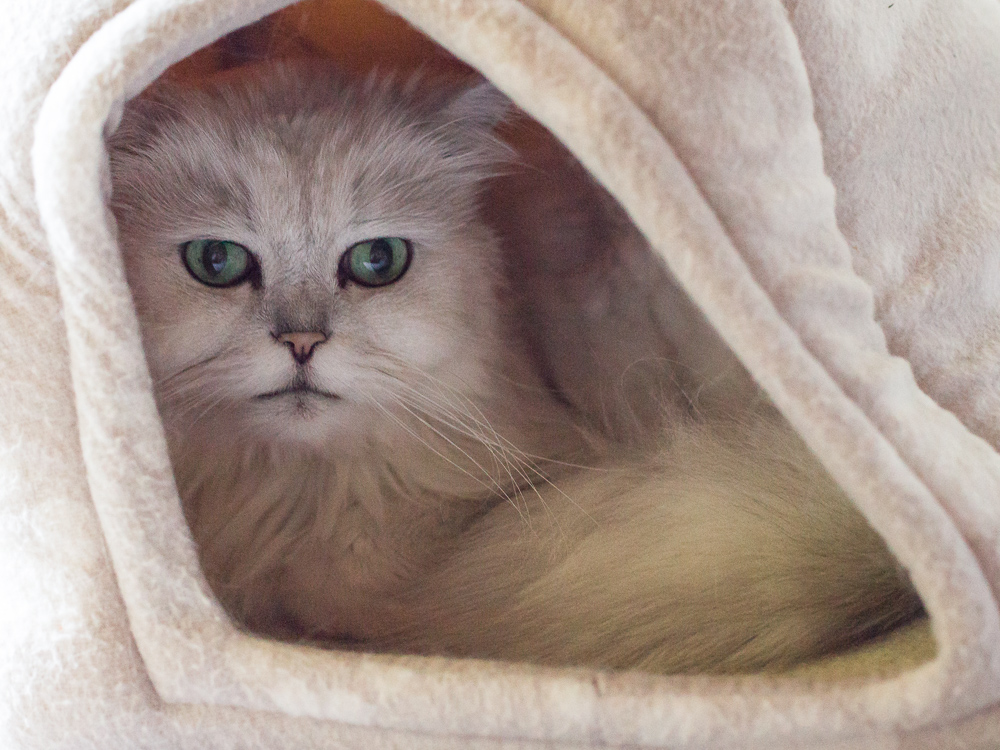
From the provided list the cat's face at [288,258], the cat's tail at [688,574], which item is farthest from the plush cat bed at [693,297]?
the cat's face at [288,258]

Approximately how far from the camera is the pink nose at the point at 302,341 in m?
0.93

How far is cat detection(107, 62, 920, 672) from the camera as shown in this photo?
852mm

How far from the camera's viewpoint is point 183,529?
82cm

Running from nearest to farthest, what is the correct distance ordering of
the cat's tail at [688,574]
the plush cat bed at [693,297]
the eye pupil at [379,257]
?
1. the plush cat bed at [693,297]
2. the cat's tail at [688,574]
3. the eye pupil at [379,257]

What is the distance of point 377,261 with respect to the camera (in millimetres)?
1043

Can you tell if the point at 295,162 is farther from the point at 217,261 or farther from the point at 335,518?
the point at 335,518

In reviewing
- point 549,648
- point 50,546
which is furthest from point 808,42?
point 50,546

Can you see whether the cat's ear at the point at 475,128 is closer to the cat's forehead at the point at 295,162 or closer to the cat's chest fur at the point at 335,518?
the cat's forehead at the point at 295,162

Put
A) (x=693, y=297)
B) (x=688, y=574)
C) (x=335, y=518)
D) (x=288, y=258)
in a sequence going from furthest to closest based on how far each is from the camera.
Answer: (x=335, y=518) < (x=288, y=258) < (x=688, y=574) < (x=693, y=297)

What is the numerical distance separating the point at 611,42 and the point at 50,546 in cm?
72

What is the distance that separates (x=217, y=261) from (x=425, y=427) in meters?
0.35

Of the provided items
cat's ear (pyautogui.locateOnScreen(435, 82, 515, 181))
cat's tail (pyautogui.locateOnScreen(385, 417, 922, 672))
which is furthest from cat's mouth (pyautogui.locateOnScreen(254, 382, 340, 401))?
cat's ear (pyautogui.locateOnScreen(435, 82, 515, 181))

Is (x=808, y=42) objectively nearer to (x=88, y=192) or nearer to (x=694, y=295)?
(x=694, y=295)

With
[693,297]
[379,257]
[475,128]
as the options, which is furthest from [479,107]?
[693,297]
